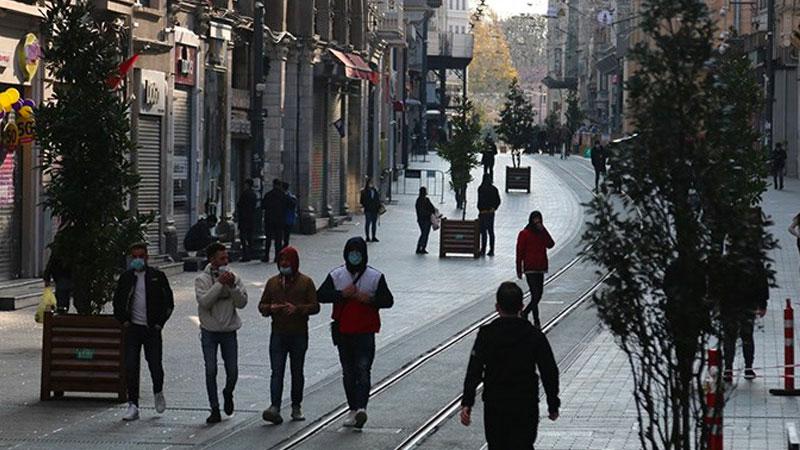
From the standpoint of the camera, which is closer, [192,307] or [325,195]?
[192,307]

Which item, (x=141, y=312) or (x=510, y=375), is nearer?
(x=510, y=375)

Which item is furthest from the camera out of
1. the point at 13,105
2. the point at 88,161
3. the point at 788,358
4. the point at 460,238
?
the point at 460,238

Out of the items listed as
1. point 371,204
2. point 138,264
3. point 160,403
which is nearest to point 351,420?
point 160,403

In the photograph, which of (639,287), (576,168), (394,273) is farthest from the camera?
(576,168)

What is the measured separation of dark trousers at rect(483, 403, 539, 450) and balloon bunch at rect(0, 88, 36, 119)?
20.3 m

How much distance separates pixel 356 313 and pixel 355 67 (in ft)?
131

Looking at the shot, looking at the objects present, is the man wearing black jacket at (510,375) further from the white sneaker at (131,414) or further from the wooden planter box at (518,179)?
the wooden planter box at (518,179)

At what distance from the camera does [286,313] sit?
17.4 meters

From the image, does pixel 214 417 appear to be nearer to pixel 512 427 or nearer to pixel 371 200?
pixel 512 427

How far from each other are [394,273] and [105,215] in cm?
1876

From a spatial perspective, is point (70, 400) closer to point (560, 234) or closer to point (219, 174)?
point (219, 174)

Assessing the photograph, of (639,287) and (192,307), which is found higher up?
(639,287)

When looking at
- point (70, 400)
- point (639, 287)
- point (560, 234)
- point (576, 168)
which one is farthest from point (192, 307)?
point (576, 168)

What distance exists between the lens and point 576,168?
3580 inches
